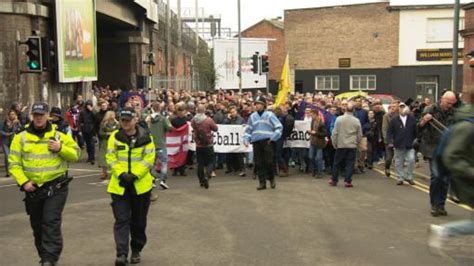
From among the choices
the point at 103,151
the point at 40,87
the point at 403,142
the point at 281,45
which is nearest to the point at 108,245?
the point at 103,151

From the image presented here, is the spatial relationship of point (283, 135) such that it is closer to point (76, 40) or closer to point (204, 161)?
point (204, 161)

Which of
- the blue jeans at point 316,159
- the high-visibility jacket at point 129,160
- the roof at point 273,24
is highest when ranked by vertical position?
the roof at point 273,24

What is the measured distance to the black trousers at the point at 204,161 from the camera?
12.3 meters

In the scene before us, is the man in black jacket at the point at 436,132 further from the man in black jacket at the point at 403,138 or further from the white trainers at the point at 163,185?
the white trainers at the point at 163,185

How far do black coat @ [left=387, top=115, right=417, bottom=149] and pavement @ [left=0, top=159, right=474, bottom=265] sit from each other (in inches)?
34.1

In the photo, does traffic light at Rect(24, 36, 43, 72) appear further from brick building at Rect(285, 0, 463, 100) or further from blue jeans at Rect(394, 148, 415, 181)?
brick building at Rect(285, 0, 463, 100)

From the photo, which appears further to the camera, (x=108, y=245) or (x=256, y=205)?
(x=256, y=205)

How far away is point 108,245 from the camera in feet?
25.5

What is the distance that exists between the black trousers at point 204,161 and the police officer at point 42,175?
5976 millimetres

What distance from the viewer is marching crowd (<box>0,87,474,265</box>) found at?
671 cm

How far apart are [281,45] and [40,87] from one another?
43.6 m

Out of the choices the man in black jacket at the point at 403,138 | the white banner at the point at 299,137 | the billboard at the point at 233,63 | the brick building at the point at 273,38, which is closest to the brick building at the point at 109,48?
the billboard at the point at 233,63

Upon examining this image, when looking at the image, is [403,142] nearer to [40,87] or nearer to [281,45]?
[40,87]

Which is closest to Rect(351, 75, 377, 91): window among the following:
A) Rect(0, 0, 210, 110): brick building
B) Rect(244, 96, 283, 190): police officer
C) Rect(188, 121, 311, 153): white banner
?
Rect(0, 0, 210, 110): brick building
